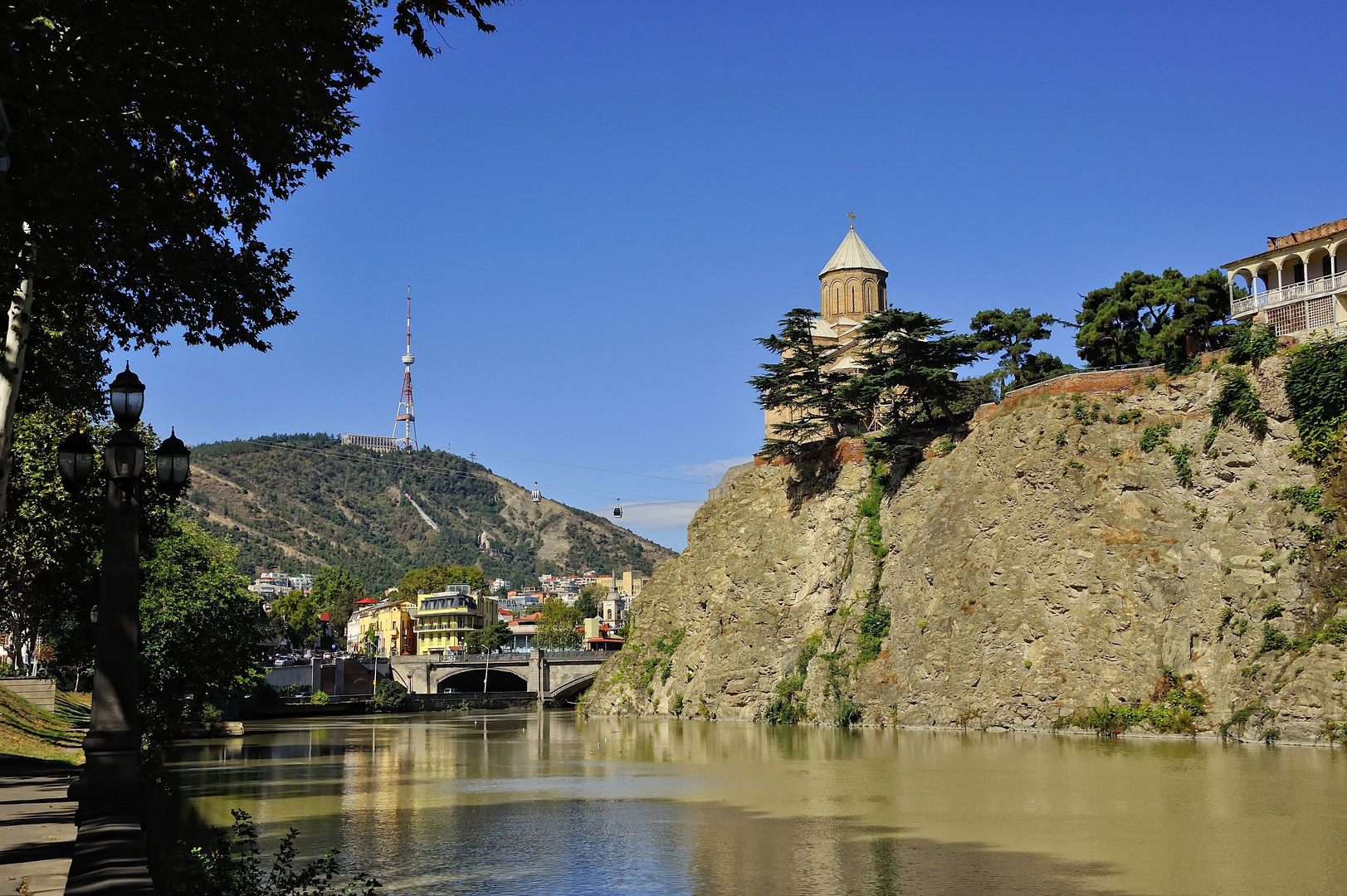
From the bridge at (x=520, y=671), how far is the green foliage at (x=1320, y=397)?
59584 millimetres

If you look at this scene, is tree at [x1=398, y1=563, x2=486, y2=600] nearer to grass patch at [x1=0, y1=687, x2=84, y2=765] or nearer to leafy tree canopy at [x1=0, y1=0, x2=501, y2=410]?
grass patch at [x1=0, y1=687, x2=84, y2=765]

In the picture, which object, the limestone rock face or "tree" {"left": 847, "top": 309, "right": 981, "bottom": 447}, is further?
"tree" {"left": 847, "top": 309, "right": 981, "bottom": 447}

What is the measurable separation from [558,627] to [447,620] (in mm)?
13184

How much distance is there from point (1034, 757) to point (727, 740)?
50.2 feet

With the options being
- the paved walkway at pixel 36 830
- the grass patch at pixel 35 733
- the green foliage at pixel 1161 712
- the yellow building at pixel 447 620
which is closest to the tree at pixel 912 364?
the green foliage at pixel 1161 712

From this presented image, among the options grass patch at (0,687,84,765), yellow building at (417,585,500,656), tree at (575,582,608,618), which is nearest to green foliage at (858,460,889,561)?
grass patch at (0,687,84,765)

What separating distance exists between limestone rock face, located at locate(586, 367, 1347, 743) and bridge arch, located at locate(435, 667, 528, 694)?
Result: 4215cm

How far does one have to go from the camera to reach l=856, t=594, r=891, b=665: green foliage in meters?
51.6

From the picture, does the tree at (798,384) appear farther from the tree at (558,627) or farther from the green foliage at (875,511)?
the tree at (558,627)

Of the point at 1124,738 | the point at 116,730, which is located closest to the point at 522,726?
the point at 1124,738

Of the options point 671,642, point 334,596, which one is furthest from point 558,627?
point 671,642

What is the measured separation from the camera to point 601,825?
22.4 meters

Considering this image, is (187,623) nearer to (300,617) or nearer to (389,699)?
(389,699)

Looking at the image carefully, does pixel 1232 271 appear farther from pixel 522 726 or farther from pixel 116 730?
pixel 116 730
